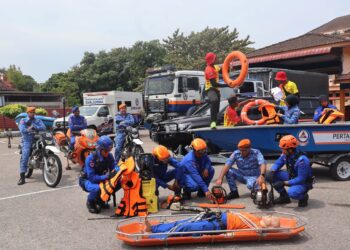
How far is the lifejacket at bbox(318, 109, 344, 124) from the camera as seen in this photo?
825cm

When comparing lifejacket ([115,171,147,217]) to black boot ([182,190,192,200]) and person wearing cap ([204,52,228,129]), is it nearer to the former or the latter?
black boot ([182,190,192,200])

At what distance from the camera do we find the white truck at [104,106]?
2228cm

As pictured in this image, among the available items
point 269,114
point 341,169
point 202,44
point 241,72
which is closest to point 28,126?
point 241,72

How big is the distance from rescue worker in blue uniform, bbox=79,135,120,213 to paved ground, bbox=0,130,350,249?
0.62 feet

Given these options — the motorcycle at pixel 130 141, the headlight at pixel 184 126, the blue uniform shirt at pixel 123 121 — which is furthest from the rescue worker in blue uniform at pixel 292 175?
the blue uniform shirt at pixel 123 121

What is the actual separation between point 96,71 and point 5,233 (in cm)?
4440

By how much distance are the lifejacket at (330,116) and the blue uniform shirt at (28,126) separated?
599cm

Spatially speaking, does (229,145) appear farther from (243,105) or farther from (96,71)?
(96,71)

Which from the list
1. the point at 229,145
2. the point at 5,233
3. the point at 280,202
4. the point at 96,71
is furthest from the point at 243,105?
the point at 96,71

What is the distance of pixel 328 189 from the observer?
7.16 m

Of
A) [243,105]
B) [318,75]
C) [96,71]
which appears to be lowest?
[243,105]

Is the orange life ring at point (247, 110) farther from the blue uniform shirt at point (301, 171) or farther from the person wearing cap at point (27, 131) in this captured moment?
the person wearing cap at point (27, 131)

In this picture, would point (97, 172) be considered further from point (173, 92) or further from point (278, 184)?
point (173, 92)

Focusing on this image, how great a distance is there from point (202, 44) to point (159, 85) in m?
21.9
